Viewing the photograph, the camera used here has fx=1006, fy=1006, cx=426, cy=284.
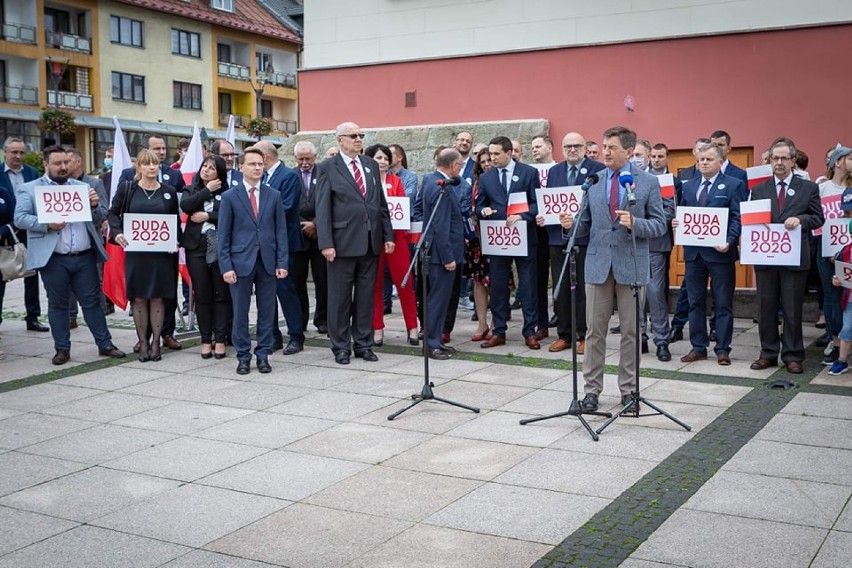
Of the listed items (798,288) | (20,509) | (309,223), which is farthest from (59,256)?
(798,288)

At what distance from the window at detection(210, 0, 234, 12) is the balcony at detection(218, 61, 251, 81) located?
3.19 m

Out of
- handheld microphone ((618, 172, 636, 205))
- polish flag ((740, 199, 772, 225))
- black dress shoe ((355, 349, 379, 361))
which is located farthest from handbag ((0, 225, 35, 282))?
polish flag ((740, 199, 772, 225))

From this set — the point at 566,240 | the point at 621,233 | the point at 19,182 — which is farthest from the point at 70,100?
the point at 621,233

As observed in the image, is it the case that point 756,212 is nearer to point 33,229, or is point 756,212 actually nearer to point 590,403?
point 590,403

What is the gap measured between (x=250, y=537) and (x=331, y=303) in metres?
5.16

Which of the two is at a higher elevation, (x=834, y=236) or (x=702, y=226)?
(x=702, y=226)

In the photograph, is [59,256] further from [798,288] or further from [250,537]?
[798,288]

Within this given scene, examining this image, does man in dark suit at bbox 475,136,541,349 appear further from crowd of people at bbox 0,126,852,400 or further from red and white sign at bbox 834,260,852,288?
red and white sign at bbox 834,260,852,288

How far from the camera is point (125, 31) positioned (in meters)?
54.0

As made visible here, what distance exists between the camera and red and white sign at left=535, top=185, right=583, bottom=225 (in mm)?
10656

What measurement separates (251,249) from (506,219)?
2.88 m

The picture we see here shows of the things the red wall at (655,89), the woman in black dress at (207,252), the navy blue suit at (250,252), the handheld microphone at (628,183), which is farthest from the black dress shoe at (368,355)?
the red wall at (655,89)

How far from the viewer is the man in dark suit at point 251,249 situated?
9875mm

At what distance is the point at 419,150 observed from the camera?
57.7ft
